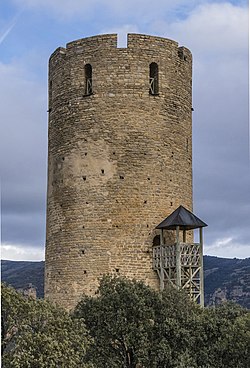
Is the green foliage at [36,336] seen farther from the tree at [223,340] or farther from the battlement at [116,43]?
the battlement at [116,43]

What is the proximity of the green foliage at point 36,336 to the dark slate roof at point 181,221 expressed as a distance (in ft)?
29.7

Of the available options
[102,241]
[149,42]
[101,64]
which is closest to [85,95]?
[101,64]

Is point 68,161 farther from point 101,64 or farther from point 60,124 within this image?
point 101,64

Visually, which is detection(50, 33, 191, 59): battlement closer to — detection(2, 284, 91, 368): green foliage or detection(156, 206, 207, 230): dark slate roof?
detection(156, 206, 207, 230): dark slate roof

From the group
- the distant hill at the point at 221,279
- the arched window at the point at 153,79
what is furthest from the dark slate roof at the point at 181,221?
the distant hill at the point at 221,279

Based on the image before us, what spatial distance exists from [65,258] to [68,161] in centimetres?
367

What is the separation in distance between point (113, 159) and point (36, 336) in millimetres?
11635

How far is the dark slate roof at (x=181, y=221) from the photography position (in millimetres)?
27094

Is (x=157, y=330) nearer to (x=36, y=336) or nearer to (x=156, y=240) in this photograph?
(x=36, y=336)

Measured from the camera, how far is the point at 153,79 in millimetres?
29016

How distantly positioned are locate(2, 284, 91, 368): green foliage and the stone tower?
8699 millimetres

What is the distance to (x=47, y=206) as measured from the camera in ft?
98.0

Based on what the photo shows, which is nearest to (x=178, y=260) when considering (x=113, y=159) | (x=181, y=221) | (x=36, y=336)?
(x=181, y=221)

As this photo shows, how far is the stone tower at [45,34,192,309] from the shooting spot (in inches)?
1078
